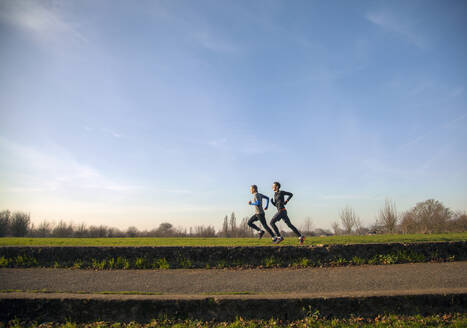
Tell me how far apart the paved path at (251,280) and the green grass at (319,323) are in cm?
90

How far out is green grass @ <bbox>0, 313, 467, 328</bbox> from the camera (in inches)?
171

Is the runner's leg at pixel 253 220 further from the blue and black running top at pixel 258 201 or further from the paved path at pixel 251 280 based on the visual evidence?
the paved path at pixel 251 280

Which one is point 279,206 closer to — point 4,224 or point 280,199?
point 280,199

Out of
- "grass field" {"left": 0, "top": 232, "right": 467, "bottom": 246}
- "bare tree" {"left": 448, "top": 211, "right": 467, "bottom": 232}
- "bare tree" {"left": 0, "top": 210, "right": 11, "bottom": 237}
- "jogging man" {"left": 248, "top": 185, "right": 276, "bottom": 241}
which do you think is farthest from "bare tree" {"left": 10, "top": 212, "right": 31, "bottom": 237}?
"bare tree" {"left": 448, "top": 211, "right": 467, "bottom": 232}

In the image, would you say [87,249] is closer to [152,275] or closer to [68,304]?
[152,275]

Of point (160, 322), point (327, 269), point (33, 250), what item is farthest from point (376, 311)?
point (33, 250)

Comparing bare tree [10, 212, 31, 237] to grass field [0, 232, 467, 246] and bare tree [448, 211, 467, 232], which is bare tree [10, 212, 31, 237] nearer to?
grass field [0, 232, 467, 246]

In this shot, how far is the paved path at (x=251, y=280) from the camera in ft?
19.6

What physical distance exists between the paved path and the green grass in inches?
35.3

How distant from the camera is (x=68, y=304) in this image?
5.09 m

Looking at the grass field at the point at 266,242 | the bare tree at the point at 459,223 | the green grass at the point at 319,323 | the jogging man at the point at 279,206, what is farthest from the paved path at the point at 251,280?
the bare tree at the point at 459,223

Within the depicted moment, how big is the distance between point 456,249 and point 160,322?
9.00 m

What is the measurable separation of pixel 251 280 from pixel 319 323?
2.56m

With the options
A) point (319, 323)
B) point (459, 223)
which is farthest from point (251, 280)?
point (459, 223)
